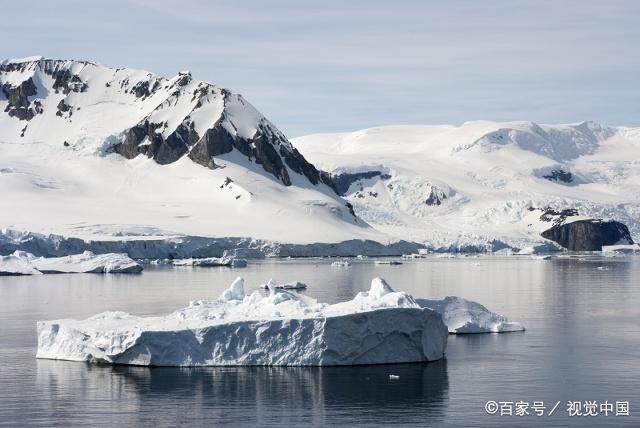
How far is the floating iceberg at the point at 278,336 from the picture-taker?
3098 centimetres

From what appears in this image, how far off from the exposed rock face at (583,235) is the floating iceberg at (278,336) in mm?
150292

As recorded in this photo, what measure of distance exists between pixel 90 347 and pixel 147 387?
4.29m

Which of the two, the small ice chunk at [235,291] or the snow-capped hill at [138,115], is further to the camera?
the snow-capped hill at [138,115]

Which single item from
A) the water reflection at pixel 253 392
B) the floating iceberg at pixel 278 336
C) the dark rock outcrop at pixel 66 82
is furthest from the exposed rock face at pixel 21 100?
the water reflection at pixel 253 392

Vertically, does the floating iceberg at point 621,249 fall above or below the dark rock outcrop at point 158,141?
below

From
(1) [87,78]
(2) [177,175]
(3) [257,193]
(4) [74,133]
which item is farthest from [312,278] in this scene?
(1) [87,78]

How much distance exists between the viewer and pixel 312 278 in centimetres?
7894

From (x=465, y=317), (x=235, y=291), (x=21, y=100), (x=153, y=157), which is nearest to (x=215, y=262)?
(x=153, y=157)

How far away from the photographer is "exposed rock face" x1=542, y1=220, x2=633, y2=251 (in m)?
179

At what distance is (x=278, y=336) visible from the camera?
102 ft

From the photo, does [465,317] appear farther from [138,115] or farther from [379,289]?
[138,115]

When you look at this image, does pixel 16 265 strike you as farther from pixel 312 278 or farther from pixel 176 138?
pixel 176 138

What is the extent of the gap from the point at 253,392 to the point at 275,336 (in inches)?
127

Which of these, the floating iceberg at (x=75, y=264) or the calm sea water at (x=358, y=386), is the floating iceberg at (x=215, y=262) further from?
the calm sea water at (x=358, y=386)
